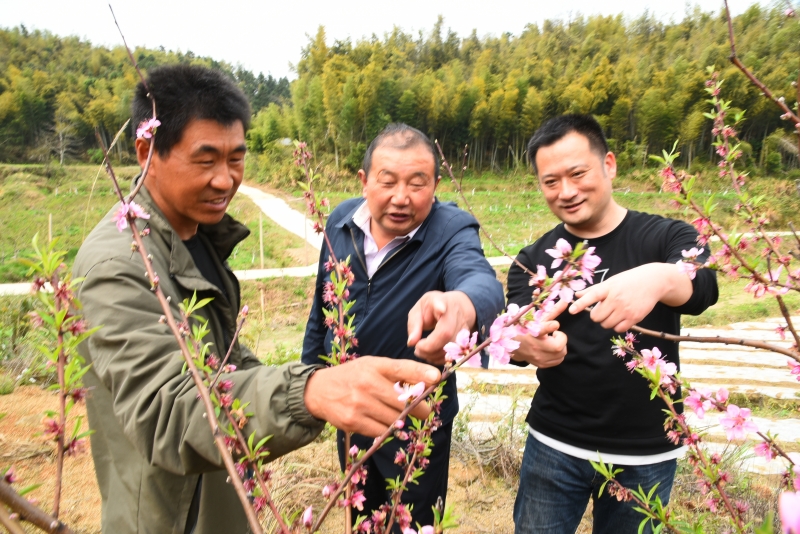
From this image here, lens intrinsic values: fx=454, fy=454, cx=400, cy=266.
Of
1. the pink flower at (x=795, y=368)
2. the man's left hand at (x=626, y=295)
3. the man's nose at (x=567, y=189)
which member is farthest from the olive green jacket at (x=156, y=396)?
the man's nose at (x=567, y=189)

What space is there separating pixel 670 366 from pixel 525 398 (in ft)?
14.3

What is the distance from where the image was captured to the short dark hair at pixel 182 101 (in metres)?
1.61

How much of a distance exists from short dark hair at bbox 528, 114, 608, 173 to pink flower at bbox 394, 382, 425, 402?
5.57 ft

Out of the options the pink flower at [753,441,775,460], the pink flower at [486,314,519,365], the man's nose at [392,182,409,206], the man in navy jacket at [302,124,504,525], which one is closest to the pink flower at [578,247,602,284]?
the pink flower at [486,314,519,365]

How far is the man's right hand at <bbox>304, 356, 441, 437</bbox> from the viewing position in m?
0.71

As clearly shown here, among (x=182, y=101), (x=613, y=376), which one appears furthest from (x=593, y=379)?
(x=182, y=101)

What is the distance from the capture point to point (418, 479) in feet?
7.27

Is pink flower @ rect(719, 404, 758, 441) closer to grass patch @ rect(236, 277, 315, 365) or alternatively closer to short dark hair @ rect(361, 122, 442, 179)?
short dark hair @ rect(361, 122, 442, 179)

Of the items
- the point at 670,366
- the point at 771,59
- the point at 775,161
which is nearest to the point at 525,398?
the point at 670,366

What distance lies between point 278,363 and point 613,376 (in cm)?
459

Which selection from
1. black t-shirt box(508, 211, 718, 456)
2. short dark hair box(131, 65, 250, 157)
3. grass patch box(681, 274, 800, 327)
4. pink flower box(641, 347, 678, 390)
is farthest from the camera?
grass patch box(681, 274, 800, 327)

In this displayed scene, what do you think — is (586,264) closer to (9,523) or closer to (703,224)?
(703,224)

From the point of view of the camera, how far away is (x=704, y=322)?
979 centimetres

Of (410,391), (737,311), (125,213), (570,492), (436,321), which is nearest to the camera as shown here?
(410,391)
